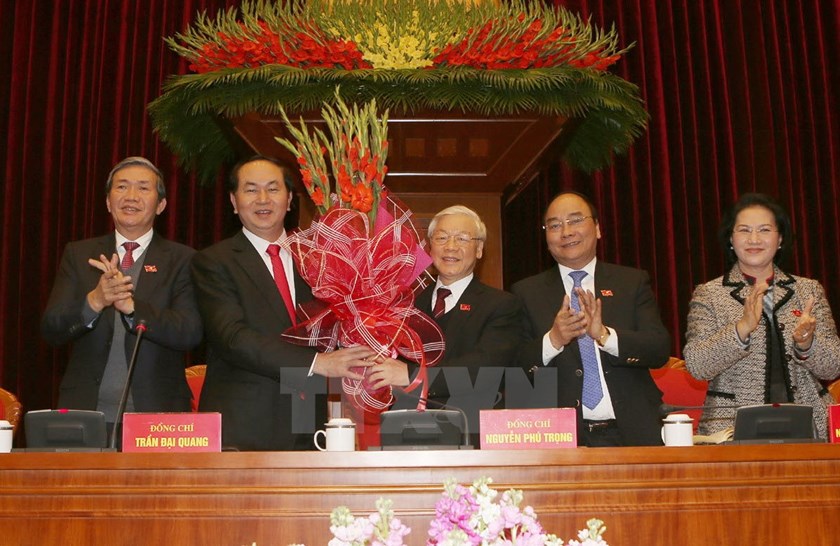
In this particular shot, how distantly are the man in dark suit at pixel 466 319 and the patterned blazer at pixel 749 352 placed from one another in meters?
0.51

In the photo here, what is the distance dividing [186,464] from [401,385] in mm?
577

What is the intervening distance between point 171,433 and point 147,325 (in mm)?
514

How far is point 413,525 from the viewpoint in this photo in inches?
72.9

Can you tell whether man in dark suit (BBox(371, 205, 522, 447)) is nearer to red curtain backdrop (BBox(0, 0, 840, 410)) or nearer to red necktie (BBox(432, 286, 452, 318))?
red necktie (BBox(432, 286, 452, 318))

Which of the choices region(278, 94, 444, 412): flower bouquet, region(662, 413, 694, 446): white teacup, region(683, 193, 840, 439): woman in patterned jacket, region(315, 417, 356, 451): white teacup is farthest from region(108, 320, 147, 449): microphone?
region(683, 193, 840, 439): woman in patterned jacket

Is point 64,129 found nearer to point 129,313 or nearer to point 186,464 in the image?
point 129,313

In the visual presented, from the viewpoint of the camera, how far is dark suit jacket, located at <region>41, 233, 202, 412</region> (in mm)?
2541

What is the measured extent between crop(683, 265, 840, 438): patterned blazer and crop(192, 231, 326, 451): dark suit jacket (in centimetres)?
104

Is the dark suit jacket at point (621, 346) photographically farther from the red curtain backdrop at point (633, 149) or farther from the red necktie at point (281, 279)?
the red curtain backdrop at point (633, 149)

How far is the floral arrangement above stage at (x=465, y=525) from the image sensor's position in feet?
3.25

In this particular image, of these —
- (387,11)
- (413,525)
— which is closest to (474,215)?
(387,11)

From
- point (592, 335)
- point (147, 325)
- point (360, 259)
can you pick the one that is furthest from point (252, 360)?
point (592, 335)

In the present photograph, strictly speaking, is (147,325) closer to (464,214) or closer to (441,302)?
(441,302)

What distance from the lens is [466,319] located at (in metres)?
2.72
